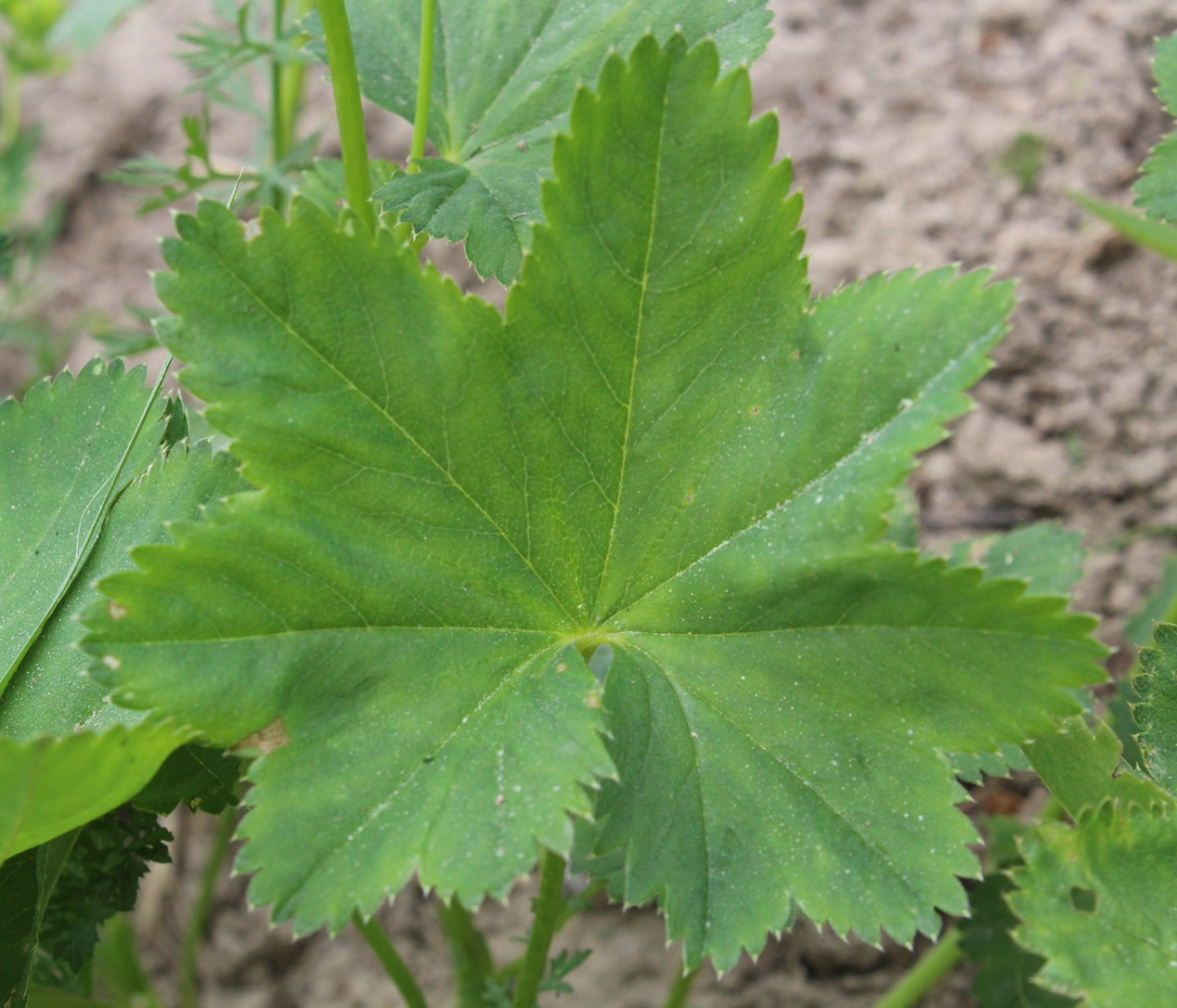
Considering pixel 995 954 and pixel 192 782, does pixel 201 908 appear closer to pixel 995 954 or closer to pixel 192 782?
pixel 192 782

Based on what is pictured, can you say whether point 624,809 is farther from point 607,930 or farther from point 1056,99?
point 1056,99

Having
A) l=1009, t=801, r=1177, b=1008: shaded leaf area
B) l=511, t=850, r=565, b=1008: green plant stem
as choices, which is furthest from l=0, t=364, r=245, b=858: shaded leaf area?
l=1009, t=801, r=1177, b=1008: shaded leaf area

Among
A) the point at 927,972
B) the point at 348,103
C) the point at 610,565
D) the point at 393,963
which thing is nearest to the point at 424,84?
the point at 348,103

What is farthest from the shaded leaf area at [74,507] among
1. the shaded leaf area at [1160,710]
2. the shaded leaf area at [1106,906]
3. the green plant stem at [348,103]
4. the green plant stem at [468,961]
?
the shaded leaf area at [1160,710]

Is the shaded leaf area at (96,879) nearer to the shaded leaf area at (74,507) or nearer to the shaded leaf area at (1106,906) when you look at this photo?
the shaded leaf area at (74,507)

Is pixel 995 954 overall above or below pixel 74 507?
below

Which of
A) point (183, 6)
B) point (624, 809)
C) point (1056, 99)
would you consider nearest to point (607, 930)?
point (624, 809)

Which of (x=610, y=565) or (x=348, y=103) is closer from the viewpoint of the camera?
(x=610, y=565)

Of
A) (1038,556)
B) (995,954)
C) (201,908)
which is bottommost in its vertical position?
(995,954)
